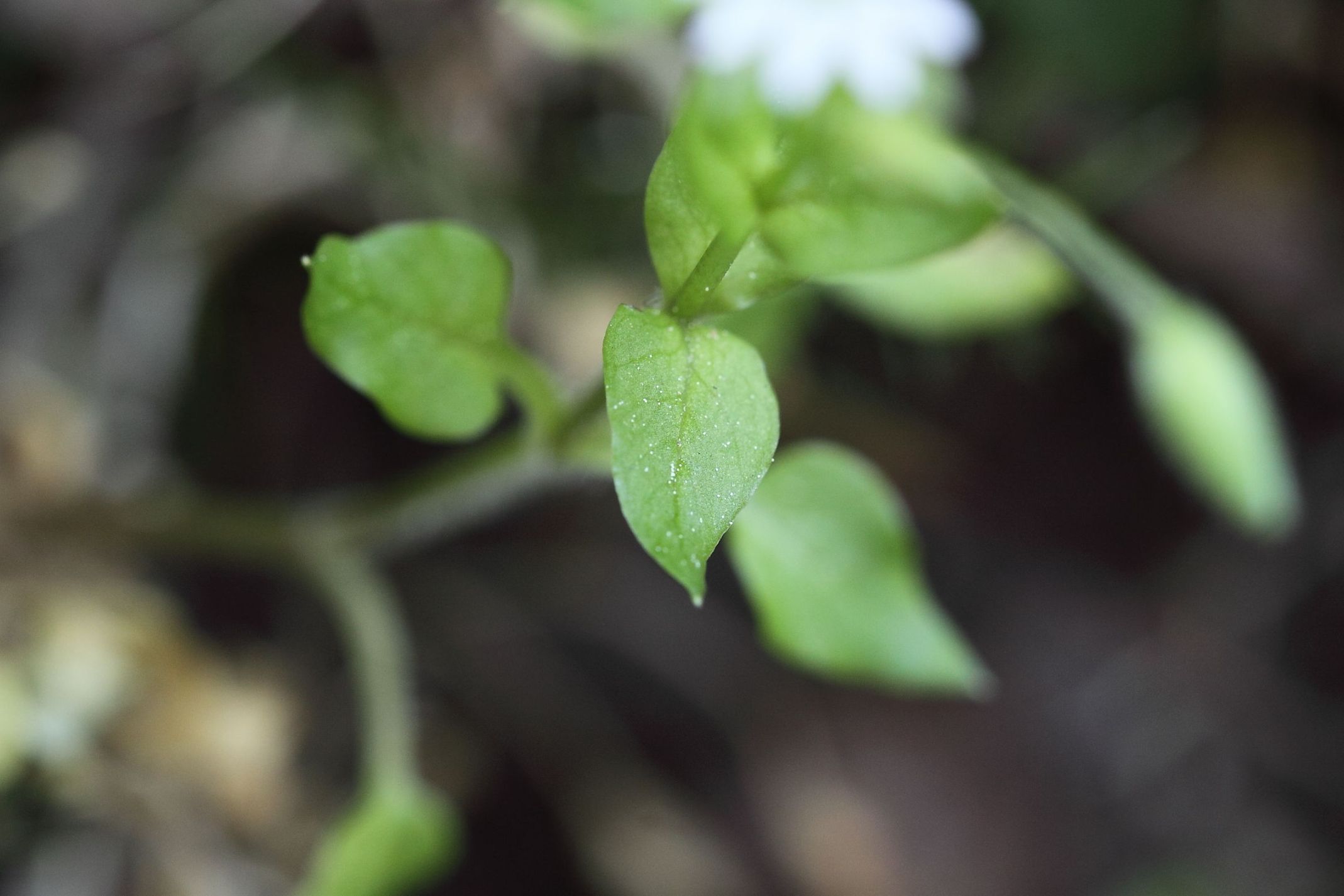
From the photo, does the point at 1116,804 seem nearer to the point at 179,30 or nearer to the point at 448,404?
the point at 448,404

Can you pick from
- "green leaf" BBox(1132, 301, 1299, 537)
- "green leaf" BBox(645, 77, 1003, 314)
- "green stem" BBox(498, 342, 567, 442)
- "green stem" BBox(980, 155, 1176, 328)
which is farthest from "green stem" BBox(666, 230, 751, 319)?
"green leaf" BBox(1132, 301, 1299, 537)

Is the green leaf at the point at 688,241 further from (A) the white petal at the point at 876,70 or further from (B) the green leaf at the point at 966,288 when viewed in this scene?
(B) the green leaf at the point at 966,288

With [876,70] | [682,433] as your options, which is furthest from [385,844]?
[876,70]

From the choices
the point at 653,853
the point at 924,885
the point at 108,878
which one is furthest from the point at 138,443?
the point at 924,885

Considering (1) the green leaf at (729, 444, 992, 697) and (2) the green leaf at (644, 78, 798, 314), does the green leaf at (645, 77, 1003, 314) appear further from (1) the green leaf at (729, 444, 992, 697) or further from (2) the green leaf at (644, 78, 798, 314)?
(1) the green leaf at (729, 444, 992, 697)

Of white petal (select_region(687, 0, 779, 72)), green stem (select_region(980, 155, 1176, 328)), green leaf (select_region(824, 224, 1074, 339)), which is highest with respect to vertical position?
white petal (select_region(687, 0, 779, 72))

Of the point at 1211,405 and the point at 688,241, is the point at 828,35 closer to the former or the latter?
the point at 688,241
